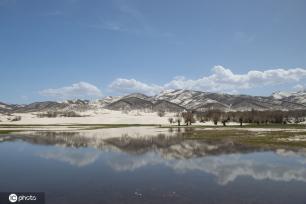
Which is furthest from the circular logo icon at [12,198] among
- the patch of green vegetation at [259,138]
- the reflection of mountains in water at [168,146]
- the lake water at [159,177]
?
the patch of green vegetation at [259,138]

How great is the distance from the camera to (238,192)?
25.6 metres

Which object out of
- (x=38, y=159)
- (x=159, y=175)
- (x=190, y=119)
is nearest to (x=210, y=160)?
(x=159, y=175)

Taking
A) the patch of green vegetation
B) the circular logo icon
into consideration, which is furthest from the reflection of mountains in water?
the circular logo icon

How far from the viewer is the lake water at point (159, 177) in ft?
78.9

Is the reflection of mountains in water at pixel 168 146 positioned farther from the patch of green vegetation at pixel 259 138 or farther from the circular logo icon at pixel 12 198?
the circular logo icon at pixel 12 198

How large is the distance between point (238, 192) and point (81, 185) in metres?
11.9

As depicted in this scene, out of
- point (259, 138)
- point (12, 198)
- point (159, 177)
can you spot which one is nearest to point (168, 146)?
point (259, 138)

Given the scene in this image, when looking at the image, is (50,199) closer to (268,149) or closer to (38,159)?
(38,159)

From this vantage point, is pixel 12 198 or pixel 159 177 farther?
pixel 159 177

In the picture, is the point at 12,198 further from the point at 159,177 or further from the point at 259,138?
the point at 259,138

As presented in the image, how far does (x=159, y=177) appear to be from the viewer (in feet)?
103

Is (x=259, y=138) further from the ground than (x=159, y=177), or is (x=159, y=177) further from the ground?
(x=259, y=138)

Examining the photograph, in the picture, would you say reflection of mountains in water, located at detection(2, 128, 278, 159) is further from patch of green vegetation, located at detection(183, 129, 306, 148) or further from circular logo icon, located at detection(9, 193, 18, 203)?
circular logo icon, located at detection(9, 193, 18, 203)

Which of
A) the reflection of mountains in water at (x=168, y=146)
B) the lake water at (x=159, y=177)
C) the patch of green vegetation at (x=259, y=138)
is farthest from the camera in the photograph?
the patch of green vegetation at (x=259, y=138)
